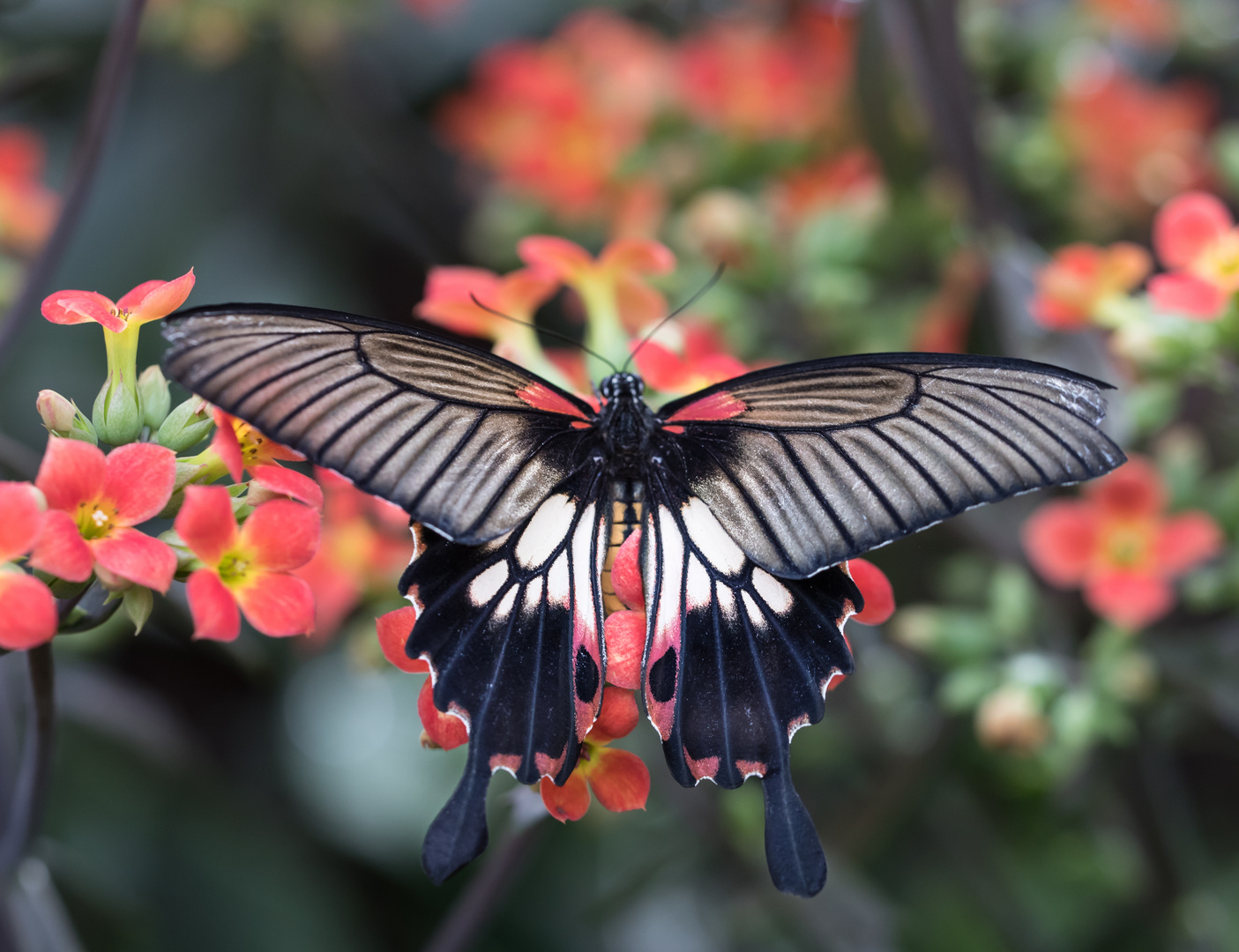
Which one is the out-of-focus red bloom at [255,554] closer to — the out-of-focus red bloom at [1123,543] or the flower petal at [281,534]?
the flower petal at [281,534]

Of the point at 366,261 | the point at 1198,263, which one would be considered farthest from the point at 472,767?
the point at 366,261

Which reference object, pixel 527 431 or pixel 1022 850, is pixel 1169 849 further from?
pixel 527 431

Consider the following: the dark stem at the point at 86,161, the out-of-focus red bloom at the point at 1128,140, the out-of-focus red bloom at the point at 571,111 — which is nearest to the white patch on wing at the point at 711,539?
the dark stem at the point at 86,161

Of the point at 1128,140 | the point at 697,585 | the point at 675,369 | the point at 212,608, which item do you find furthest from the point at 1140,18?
the point at 212,608

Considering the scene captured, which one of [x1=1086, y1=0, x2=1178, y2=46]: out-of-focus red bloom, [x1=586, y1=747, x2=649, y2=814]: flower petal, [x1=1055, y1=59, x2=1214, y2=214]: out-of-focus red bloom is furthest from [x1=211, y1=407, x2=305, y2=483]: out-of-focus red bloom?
[x1=1086, y1=0, x2=1178, y2=46]: out-of-focus red bloom

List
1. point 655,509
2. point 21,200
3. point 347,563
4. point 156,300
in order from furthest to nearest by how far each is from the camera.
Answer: point 21,200 < point 347,563 < point 655,509 < point 156,300

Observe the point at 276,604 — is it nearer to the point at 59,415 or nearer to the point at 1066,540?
the point at 59,415

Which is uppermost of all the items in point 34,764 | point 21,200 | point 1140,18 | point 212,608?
point 1140,18

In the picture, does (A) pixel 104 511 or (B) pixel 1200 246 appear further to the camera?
(B) pixel 1200 246
